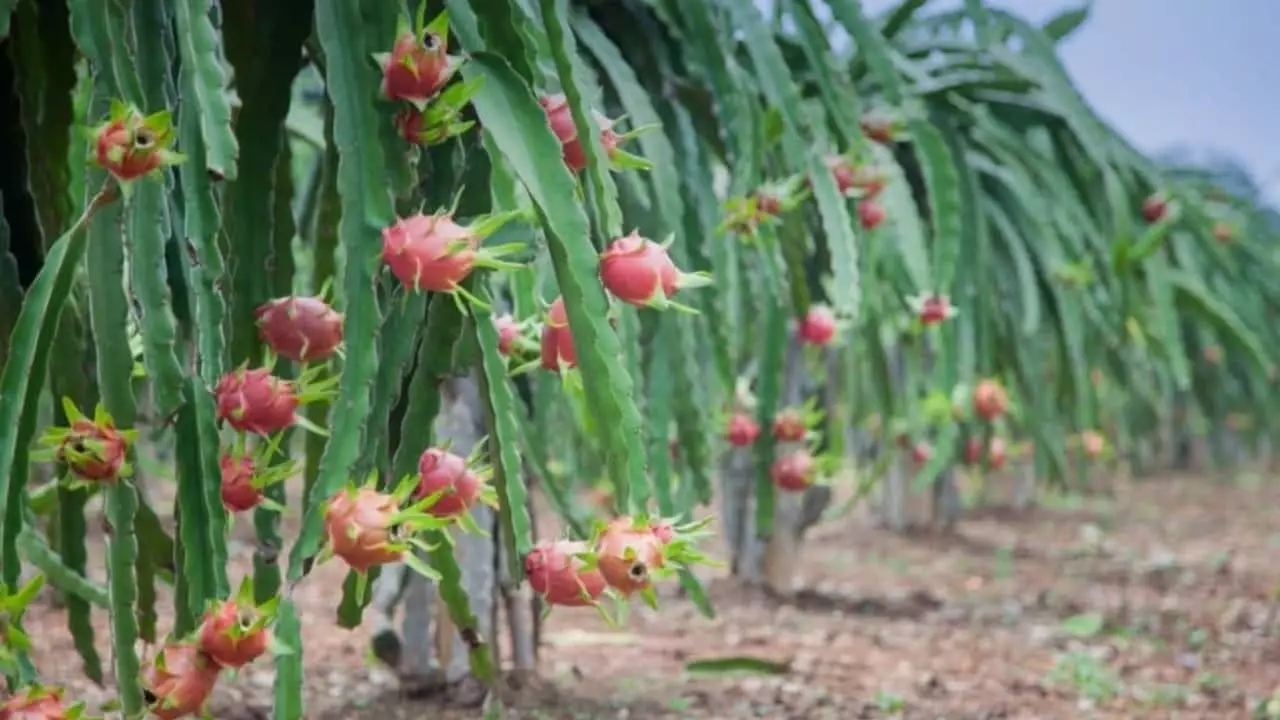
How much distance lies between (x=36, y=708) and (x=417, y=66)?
406 millimetres

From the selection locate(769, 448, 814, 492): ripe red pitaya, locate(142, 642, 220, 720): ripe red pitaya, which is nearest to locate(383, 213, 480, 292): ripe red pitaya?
locate(142, 642, 220, 720): ripe red pitaya

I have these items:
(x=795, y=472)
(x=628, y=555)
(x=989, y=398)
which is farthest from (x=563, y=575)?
(x=989, y=398)

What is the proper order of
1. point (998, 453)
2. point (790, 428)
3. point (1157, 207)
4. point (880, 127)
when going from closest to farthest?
point (880, 127) < point (790, 428) < point (1157, 207) < point (998, 453)

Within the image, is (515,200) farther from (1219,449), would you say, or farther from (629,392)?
(1219,449)

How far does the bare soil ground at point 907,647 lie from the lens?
1.78 meters

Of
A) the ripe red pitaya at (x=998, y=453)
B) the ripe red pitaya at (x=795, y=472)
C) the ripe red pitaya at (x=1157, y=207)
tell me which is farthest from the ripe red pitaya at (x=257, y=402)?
the ripe red pitaya at (x=998, y=453)

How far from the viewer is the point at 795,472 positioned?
2018mm

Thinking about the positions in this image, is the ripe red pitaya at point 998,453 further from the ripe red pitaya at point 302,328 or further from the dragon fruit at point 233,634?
the dragon fruit at point 233,634

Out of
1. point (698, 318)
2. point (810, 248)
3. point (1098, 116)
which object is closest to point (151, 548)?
point (698, 318)

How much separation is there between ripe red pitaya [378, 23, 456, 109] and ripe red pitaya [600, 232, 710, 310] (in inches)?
5.4

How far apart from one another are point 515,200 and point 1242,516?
5.31 metres

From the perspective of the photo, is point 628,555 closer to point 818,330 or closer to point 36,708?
point 36,708

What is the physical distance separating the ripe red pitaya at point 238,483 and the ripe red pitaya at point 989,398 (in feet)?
5.83

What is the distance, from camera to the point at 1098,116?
2.06 meters
